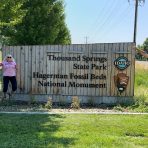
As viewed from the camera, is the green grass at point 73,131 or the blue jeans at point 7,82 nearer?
the green grass at point 73,131

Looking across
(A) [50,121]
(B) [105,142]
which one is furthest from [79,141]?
(A) [50,121]

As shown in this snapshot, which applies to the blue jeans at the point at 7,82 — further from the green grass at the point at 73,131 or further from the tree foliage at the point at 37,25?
the tree foliage at the point at 37,25

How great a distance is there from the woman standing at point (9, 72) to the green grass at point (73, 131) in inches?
129

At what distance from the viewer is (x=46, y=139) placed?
9.20 meters

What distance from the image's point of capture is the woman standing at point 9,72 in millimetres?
15367

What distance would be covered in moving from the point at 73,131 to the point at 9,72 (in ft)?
19.3

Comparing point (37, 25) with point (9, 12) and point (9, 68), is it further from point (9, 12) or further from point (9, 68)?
point (9, 68)

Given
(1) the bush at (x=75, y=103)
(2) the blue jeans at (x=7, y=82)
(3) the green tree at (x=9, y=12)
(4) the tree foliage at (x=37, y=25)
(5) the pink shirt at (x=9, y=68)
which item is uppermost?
(4) the tree foliage at (x=37, y=25)

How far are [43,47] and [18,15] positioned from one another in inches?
157

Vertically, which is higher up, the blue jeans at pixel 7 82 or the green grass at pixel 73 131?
the blue jeans at pixel 7 82

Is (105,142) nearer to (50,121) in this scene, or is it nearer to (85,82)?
(50,121)

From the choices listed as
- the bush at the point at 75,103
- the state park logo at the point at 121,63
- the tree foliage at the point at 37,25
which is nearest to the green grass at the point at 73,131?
the bush at the point at 75,103

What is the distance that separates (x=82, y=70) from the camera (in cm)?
1560

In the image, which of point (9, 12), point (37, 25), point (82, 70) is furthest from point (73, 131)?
point (37, 25)
